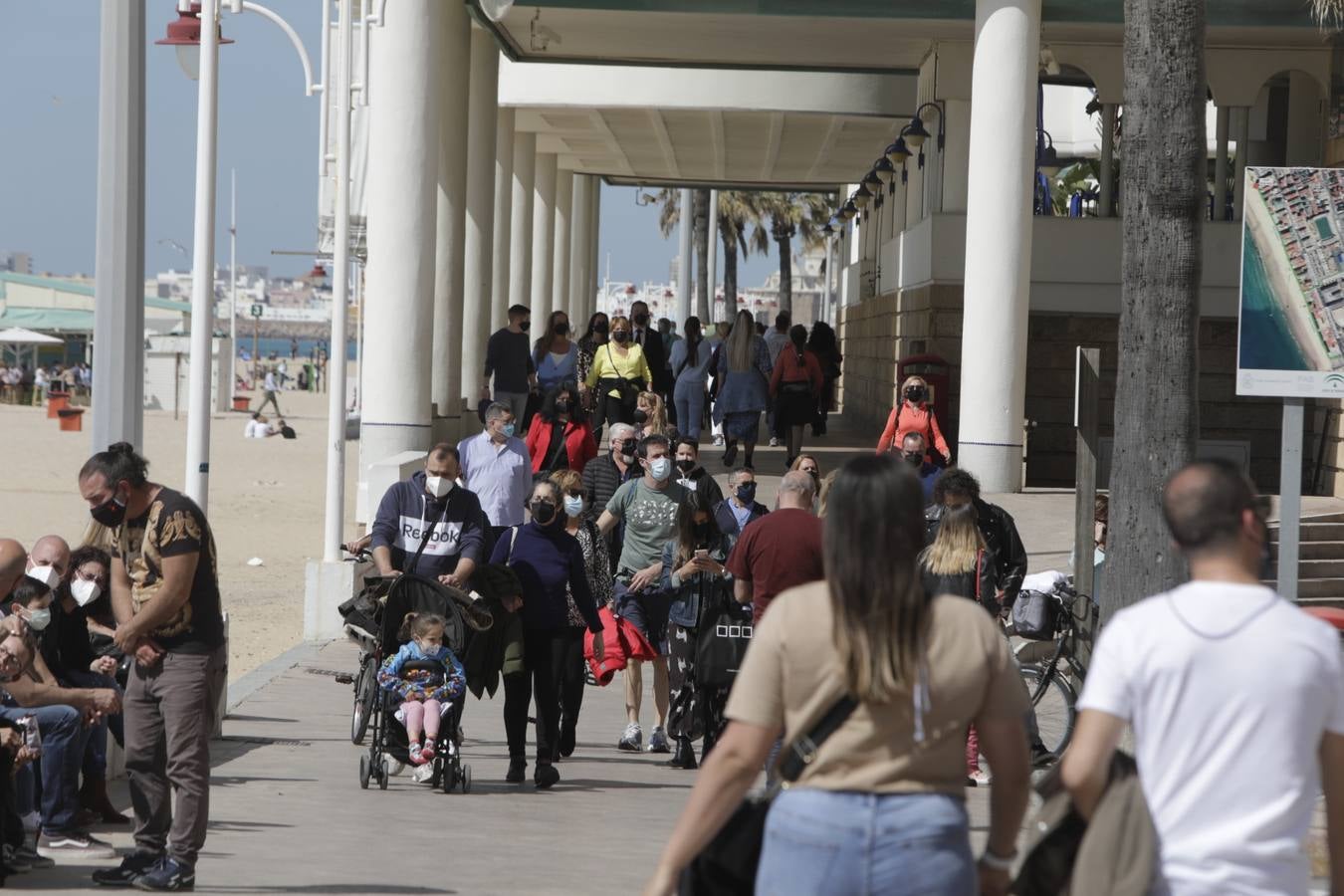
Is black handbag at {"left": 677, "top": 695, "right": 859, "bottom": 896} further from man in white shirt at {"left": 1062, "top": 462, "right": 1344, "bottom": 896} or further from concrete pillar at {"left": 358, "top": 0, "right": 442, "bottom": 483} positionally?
concrete pillar at {"left": 358, "top": 0, "right": 442, "bottom": 483}

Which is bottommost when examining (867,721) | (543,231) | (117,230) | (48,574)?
(48,574)

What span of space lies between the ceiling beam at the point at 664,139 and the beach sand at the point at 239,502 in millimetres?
7926

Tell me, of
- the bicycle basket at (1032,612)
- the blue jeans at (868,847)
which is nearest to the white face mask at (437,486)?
the bicycle basket at (1032,612)

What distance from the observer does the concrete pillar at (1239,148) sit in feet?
75.4

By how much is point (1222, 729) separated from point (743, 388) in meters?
18.0

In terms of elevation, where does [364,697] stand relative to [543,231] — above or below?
below

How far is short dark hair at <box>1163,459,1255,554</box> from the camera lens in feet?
12.8

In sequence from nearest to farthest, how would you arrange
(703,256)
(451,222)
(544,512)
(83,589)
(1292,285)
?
(83,589) < (1292,285) < (544,512) < (451,222) < (703,256)

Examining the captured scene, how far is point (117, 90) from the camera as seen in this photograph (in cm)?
1017

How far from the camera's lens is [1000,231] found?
19.2 m

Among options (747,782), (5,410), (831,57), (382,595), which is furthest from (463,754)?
(5,410)

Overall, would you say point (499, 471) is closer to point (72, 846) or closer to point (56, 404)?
point (72, 846)

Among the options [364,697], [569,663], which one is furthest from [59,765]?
[569,663]

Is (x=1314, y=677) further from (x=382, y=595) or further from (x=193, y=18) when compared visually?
(x=193, y=18)
